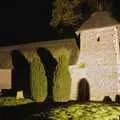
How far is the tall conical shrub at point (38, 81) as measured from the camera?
99.0 feet

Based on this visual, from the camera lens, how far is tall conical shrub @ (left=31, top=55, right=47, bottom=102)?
1188 inches

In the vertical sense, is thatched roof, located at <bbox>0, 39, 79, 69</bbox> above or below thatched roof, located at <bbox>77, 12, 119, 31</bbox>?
below

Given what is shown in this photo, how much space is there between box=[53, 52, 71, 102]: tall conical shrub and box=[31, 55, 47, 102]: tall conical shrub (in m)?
0.85

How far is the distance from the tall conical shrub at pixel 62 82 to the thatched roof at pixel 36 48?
145 cm

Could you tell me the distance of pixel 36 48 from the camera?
113 ft

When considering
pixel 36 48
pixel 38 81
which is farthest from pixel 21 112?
pixel 36 48

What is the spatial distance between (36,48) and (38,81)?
15.2 feet

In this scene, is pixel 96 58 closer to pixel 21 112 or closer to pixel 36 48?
pixel 36 48

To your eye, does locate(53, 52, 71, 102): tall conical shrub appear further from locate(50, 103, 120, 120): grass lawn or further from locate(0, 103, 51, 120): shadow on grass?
locate(50, 103, 120, 120): grass lawn

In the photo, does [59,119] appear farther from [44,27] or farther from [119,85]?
[44,27]

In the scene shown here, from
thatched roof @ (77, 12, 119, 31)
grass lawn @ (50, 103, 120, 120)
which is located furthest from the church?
grass lawn @ (50, 103, 120, 120)

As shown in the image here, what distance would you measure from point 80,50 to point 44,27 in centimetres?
2333

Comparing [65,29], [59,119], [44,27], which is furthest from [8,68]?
[59,119]

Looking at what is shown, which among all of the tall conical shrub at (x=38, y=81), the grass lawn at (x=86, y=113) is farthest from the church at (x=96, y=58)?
the grass lawn at (x=86, y=113)
